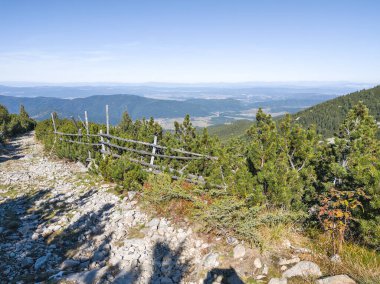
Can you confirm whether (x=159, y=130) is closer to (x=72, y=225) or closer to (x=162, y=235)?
(x=72, y=225)

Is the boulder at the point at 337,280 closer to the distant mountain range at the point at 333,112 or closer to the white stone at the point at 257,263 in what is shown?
the white stone at the point at 257,263

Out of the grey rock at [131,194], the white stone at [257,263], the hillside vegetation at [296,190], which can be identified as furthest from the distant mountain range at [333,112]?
the white stone at [257,263]

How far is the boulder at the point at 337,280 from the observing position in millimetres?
3701

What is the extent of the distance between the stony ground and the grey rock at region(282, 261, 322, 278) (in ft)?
0.05

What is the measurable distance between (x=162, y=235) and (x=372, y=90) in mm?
163123

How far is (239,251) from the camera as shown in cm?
482

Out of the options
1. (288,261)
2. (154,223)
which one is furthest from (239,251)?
(154,223)

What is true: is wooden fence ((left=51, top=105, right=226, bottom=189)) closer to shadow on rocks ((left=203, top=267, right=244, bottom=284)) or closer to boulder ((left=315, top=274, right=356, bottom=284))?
shadow on rocks ((left=203, top=267, right=244, bottom=284))

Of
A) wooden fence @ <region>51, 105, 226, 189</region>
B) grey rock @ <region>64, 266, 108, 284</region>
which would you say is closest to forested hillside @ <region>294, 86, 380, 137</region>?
wooden fence @ <region>51, 105, 226, 189</region>

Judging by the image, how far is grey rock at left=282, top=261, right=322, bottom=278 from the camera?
4020 mm

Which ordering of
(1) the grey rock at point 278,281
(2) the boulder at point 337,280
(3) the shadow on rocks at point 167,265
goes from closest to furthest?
(2) the boulder at point 337,280 → (1) the grey rock at point 278,281 → (3) the shadow on rocks at point 167,265

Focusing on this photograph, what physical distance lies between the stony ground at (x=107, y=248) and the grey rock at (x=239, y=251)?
0.7 inches

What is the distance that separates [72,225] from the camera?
7.10 metres

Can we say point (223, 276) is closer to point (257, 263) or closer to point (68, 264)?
point (257, 263)
